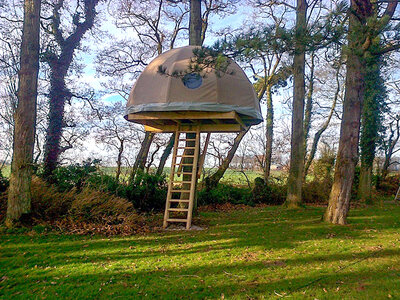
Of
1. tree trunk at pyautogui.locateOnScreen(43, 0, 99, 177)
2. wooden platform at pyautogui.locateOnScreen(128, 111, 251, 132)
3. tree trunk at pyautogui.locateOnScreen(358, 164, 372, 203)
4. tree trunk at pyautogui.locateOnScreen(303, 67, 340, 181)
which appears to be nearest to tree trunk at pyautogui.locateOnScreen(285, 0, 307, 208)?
wooden platform at pyautogui.locateOnScreen(128, 111, 251, 132)

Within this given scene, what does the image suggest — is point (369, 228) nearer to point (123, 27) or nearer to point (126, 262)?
point (126, 262)

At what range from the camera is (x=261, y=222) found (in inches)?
290

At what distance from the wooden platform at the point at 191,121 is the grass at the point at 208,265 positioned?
2672mm

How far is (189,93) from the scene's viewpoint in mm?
6172

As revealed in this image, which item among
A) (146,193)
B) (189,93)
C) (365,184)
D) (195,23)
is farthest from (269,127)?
(189,93)

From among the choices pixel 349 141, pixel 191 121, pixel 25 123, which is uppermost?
pixel 191 121

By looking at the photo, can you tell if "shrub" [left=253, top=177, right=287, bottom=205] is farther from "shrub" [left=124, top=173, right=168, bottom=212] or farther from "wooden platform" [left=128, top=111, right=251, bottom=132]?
"wooden platform" [left=128, top=111, right=251, bottom=132]

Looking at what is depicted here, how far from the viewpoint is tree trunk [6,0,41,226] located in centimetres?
607

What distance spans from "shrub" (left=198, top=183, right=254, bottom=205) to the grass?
5.40m

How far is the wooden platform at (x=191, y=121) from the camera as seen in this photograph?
6379 millimetres

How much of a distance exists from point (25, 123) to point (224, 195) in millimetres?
8310

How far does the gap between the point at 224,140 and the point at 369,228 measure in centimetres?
1068

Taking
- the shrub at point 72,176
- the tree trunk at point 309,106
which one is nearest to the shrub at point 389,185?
the tree trunk at point 309,106

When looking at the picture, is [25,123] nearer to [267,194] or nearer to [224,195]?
[224,195]
